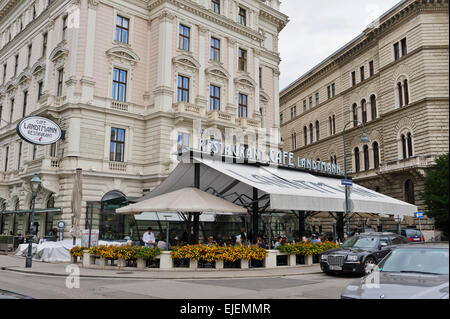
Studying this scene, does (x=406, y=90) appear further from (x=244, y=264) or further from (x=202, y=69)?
(x=244, y=264)

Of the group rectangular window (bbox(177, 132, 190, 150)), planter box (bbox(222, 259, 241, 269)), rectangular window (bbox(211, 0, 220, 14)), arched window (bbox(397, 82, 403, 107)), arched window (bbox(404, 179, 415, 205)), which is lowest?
planter box (bbox(222, 259, 241, 269))

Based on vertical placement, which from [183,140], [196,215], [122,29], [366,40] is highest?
[366,40]

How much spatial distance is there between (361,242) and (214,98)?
81.7 feet

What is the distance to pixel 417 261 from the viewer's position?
24.8ft

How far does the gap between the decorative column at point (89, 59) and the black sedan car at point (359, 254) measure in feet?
75.9

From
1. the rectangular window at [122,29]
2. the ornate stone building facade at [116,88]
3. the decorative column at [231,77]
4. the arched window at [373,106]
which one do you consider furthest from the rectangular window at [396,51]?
the rectangular window at [122,29]

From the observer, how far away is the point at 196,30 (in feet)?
124

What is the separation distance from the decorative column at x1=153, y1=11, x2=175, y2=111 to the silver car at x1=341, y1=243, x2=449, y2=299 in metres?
28.0

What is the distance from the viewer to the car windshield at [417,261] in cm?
716

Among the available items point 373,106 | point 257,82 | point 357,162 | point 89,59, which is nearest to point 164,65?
point 89,59

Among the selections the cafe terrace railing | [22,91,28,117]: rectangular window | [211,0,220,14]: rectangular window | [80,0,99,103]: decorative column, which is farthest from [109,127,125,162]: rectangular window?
[211,0,220,14]: rectangular window

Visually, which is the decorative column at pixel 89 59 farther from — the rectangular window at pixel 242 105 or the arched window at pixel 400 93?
the arched window at pixel 400 93

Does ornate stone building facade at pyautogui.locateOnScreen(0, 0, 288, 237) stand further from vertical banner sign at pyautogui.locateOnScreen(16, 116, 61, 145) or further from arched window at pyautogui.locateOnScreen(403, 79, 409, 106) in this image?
A: arched window at pyautogui.locateOnScreen(403, 79, 409, 106)

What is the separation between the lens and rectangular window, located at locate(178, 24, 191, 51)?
120 feet
